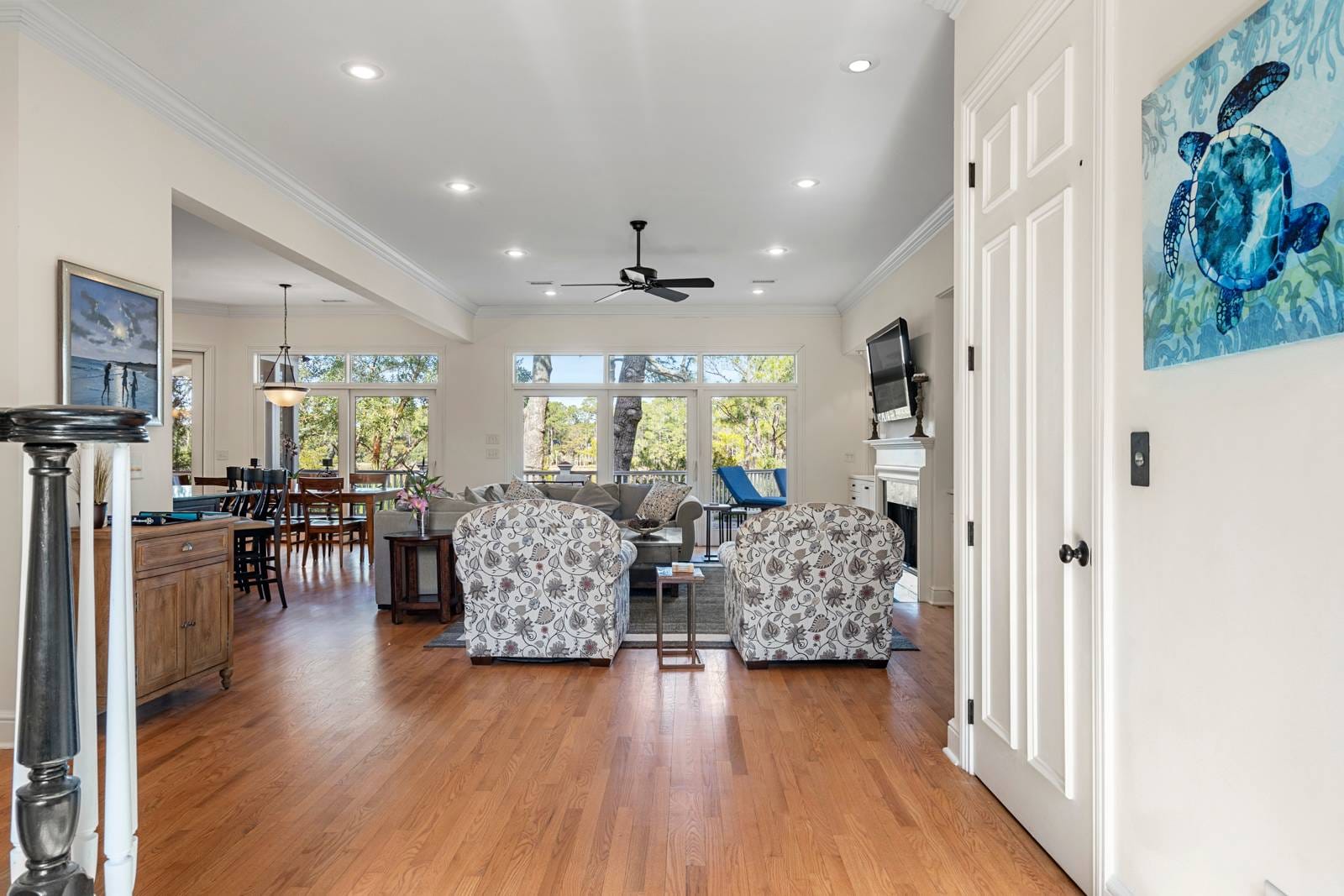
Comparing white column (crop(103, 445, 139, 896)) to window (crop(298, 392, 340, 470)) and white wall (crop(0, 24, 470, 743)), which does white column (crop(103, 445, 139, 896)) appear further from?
window (crop(298, 392, 340, 470))

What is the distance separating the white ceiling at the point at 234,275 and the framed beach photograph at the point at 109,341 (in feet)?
7.79

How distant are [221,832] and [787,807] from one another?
1.76 metres

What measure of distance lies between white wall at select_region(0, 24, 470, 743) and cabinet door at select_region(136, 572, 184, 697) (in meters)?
0.43

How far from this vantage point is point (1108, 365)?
6.23ft

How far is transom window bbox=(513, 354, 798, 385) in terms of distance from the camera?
361 inches

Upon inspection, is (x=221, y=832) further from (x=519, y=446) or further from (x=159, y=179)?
(x=519, y=446)

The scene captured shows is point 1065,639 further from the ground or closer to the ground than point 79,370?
closer to the ground

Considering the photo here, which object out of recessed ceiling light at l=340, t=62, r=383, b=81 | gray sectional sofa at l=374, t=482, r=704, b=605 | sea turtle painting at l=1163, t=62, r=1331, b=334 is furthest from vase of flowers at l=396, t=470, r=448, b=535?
sea turtle painting at l=1163, t=62, r=1331, b=334

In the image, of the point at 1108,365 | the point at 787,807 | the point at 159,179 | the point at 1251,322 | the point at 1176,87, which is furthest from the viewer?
the point at 159,179

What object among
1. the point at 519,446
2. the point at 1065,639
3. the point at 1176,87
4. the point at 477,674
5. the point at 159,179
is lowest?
the point at 477,674

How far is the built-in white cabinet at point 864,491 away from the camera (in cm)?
770

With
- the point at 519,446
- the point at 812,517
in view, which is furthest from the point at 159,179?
the point at 519,446

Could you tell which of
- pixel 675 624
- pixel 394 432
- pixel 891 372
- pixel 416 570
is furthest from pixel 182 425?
pixel 891 372

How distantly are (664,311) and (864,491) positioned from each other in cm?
312
